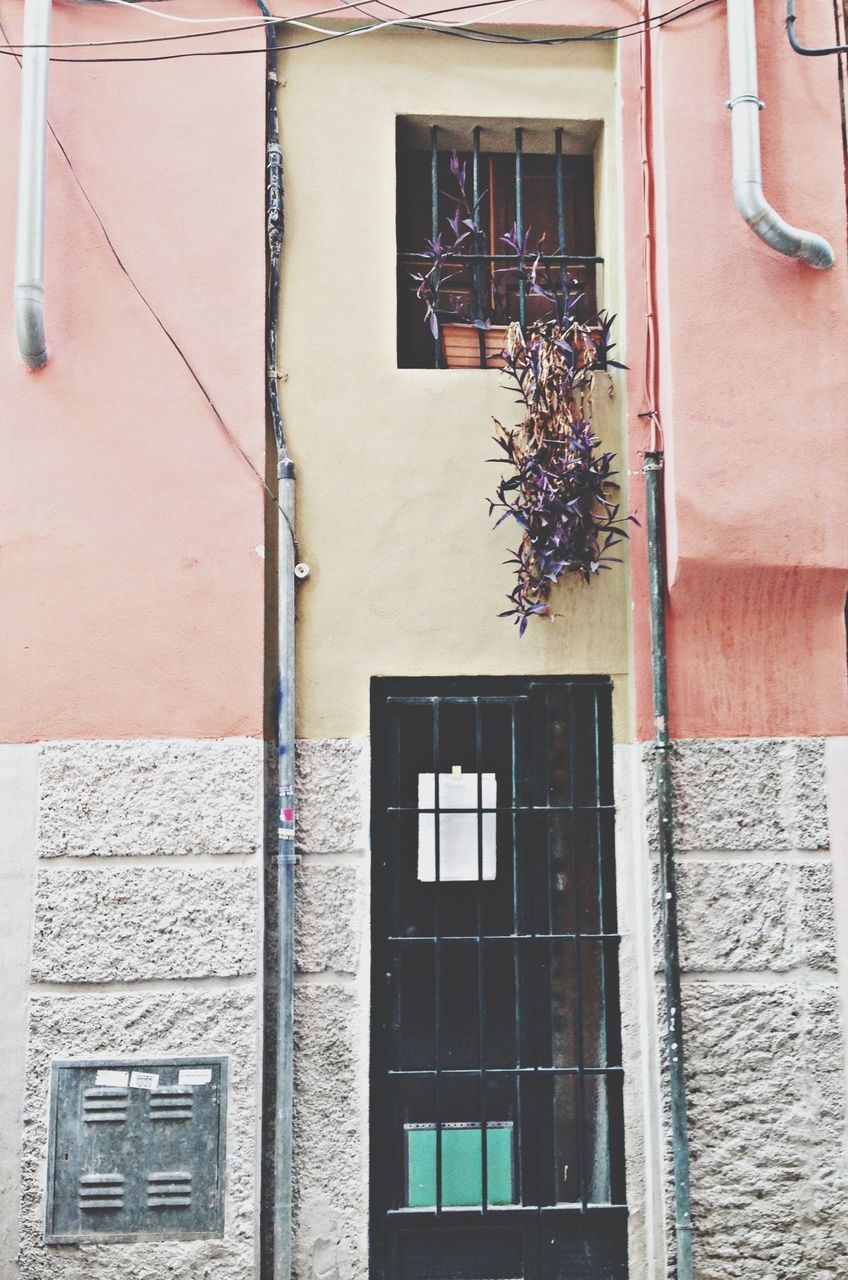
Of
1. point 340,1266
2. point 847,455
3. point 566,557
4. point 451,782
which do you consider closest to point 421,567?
point 566,557

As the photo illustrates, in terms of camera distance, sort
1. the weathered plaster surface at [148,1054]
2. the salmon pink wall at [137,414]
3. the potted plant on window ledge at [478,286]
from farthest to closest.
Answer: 1. the potted plant on window ledge at [478,286]
2. the salmon pink wall at [137,414]
3. the weathered plaster surface at [148,1054]

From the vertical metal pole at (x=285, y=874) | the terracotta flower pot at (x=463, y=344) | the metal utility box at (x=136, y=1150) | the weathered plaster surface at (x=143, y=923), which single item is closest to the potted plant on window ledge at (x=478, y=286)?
the terracotta flower pot at (x=463, y=344)

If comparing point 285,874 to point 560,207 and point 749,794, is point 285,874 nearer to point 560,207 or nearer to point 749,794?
point 749,794

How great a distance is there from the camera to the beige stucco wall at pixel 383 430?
4.93 m

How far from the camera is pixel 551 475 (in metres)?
4.85

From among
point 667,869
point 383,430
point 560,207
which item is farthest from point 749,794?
point 560,207

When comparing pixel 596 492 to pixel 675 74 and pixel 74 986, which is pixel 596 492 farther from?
pixel 74 986

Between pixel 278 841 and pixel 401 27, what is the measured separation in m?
3.76

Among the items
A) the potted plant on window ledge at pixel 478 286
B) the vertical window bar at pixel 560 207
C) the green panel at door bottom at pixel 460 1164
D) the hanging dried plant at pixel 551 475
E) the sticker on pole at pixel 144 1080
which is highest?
the vertical window bar at pixel 560 207

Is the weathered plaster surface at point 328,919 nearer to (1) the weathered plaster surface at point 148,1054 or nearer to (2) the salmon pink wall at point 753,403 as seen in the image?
(1) the weathered plaster surface at point 148,1054

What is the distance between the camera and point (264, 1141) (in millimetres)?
4664

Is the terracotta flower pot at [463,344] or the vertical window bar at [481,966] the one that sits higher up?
the terracotta flower pot at [463,344]

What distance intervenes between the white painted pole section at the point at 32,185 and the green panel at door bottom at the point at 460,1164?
3831 millimetres

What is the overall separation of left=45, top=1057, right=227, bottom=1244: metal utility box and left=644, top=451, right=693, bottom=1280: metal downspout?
186cm
